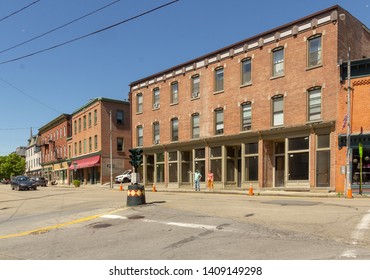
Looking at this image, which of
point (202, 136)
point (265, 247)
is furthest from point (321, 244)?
point (202, 136)

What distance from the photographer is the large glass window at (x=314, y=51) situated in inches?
912

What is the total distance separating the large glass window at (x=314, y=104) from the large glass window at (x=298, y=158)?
151cm

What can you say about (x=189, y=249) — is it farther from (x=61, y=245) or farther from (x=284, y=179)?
(x=284, y=179)

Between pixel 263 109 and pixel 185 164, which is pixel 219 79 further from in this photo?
pixel 185 164

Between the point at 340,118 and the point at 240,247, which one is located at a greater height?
the point at 340,118

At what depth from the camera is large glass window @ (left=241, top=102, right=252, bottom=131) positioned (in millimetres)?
27188

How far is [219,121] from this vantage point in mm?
29703

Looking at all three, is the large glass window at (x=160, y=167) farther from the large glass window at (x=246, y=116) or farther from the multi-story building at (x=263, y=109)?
the large glass window at (x=246, y=116)

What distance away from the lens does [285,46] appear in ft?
81.7

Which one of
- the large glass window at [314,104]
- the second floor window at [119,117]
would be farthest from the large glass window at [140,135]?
the large glass window at [314,104]

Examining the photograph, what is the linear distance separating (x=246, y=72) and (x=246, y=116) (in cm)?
341

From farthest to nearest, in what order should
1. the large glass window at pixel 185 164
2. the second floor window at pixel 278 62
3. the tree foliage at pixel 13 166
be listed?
the tree foliage at pixel 13 166 < the large glass window at pixel 185 164 < the second floor window at pixel 278 62

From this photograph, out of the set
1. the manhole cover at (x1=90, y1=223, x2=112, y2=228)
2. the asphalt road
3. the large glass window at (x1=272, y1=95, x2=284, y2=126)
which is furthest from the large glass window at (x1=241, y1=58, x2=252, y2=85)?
the manhole cover at (x1=90, y1=223, x2=112, y2=228)

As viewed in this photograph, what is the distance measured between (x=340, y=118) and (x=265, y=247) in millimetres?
16752
